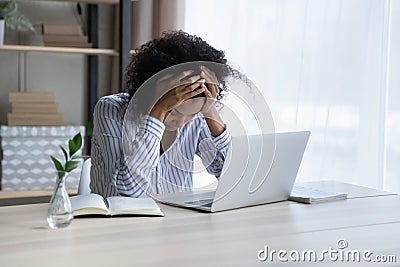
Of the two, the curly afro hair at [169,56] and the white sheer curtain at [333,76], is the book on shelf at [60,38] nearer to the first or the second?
the white sheer curtain at [333,76]

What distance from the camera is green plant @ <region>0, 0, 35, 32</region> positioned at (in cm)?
270

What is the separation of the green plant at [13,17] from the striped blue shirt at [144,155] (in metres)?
0.96

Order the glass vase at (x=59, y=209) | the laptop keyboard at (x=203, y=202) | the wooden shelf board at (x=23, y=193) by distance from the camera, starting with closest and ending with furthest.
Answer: the glass vase at (x=59, y=209), the laptop keyboard at (x=203, y=202), the wooden shelf board at (x=23, y=193)

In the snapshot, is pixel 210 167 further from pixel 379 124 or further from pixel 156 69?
pixel 379 124

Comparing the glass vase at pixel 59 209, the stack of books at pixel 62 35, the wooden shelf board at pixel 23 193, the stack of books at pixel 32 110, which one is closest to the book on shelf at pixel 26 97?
the stack of books at pixel 32 110

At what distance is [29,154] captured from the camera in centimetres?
267

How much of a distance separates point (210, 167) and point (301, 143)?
1.39ft

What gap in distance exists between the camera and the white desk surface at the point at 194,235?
1.10 m

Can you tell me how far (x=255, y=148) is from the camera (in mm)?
1504

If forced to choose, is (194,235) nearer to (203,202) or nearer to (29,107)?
(203,202)

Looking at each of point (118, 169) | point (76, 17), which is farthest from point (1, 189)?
point (118, 169)

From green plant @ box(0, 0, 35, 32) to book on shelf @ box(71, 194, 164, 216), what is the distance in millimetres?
1418

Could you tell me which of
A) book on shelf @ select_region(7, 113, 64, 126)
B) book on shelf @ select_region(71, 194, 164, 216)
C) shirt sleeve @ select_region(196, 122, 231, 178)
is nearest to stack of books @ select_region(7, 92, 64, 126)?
book on shelf @ select_region(7, 113, 64, 126)

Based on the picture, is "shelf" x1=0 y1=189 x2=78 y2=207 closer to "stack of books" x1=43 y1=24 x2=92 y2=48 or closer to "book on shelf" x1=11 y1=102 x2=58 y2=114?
"book on shelf" x1=11 y1=102 x2=58 y2=114
